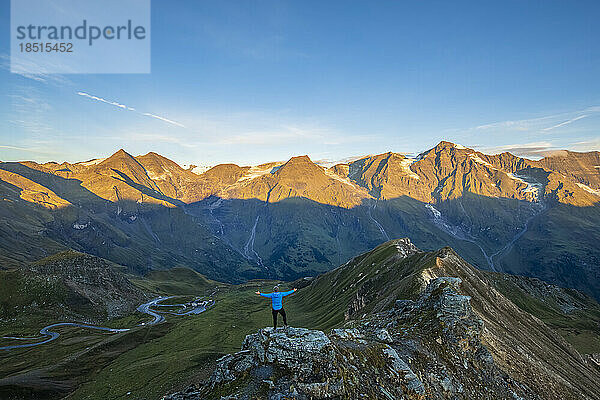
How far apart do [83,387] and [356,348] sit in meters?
73.5

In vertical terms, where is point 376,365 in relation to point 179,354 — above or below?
above

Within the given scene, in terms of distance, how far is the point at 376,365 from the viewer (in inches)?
1049

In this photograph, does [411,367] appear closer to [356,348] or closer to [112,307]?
[356,348]

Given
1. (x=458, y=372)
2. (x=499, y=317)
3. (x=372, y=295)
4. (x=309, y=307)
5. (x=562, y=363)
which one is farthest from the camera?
(x=309, y=307)

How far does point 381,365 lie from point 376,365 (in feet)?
1.95

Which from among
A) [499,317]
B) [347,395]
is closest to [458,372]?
[347,395]

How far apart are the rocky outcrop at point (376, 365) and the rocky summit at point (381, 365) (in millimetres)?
67

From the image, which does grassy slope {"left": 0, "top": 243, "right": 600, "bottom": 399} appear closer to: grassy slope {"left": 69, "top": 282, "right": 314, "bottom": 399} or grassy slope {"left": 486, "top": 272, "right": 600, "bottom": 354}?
grassy slope {"left": 69, "top": 282, "right": 314, "bottom": 399}

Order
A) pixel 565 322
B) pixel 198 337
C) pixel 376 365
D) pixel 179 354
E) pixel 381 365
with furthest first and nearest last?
pixel 565 322 < pixel 198 337 < pixel 179 354 < pixel 381 365 < pixel 376 365

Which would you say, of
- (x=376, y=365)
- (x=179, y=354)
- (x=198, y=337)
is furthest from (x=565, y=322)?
(x=376, y=365)

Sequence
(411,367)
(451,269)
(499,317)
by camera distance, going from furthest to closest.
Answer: (451,269) → (499,317) → (411,367)

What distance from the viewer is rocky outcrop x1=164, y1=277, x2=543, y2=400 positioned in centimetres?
2245

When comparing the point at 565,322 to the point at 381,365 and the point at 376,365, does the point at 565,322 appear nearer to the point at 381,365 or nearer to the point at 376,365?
the point at 381,365

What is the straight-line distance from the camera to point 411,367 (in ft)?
97.5
